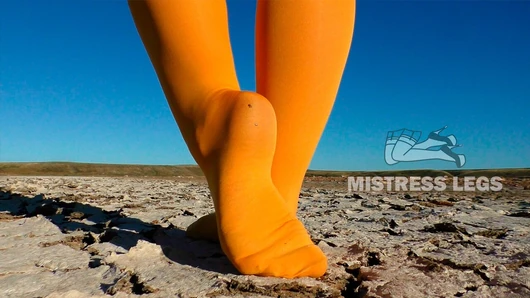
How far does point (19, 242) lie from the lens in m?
1.23

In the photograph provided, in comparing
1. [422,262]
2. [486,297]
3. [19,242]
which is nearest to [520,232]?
[422,262]

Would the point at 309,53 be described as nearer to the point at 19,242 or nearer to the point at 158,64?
the point at 158,64

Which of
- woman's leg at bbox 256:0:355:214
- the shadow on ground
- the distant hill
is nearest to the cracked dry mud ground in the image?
the shadow on ground

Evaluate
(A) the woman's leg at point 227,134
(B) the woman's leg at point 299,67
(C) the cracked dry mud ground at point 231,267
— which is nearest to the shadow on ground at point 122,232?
(C) the cracked dry mud ground at point 231,267

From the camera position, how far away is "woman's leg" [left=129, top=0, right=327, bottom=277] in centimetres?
88

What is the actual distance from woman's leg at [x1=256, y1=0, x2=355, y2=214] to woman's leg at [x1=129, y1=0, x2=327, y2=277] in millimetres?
119

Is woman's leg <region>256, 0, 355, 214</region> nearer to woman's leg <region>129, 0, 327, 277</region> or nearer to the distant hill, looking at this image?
woman's leg <region>129, 0, 327, 277</region>

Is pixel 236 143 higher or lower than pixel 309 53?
lower

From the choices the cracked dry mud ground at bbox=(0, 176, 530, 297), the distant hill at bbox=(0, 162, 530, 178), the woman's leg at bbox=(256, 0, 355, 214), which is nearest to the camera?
the cracked dry mud ground at bbox=(0, 176, 530, 297)

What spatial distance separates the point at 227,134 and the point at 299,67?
0.84 ft

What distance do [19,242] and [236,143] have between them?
0.81 meters

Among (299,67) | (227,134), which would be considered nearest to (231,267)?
(227,134)

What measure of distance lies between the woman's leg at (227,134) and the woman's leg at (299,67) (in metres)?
0.12

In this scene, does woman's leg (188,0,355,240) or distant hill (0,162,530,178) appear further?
distant hill (0,162,530,178)
